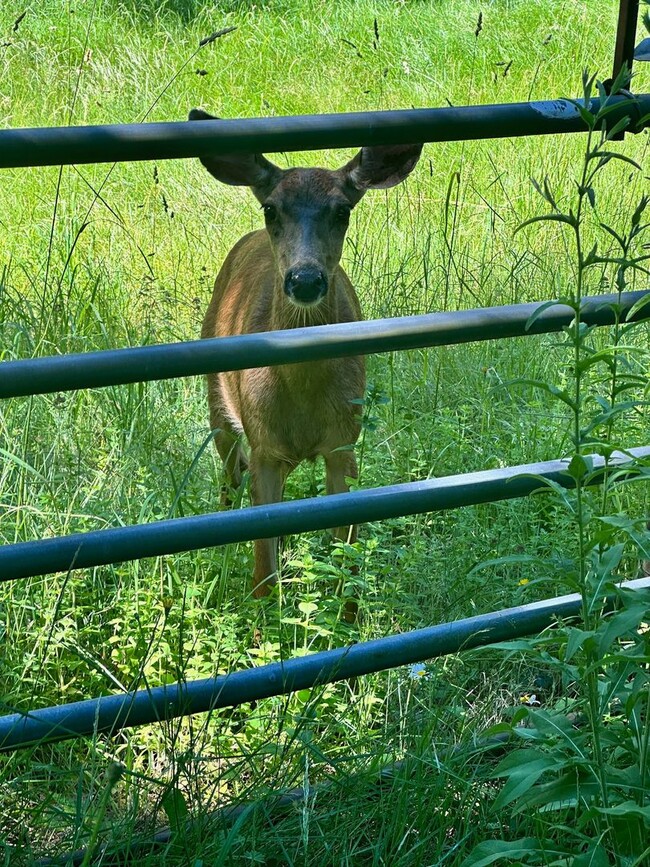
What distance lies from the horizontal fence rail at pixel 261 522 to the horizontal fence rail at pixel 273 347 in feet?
1.01

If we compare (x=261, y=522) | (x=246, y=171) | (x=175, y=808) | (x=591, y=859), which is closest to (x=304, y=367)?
(x=246, y=171)

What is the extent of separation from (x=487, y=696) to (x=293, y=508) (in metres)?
1.04

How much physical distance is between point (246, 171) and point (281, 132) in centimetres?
205

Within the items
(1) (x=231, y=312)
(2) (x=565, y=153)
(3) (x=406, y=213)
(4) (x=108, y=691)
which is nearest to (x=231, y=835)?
(4) (x=108, y=691)

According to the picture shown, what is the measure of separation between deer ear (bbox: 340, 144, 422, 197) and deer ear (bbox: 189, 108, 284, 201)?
289mm

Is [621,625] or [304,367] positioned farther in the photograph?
[304,367]

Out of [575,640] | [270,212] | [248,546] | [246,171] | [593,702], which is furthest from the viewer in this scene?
[270,212]

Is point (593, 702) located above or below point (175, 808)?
above

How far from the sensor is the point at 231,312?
17.2ft

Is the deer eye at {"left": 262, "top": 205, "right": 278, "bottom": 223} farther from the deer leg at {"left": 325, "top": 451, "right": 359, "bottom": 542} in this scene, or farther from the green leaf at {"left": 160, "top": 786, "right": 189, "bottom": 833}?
the green leaf at {"left": 160, "top": 786, "right": 189, "bottom": 833}

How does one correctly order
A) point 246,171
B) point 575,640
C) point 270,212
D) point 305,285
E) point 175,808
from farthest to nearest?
point 270,212 → point 246,171 → point 305,285 → point 175,808 → point 575,640

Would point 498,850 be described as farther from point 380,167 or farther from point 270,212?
point 270,212

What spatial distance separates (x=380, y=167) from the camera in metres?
4.26

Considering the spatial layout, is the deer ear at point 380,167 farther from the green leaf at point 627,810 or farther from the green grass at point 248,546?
the green leaf at point 627,810
